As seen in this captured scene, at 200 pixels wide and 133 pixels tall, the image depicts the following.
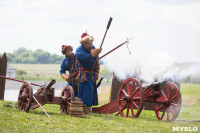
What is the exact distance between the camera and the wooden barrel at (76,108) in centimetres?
784

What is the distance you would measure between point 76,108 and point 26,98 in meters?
1.22

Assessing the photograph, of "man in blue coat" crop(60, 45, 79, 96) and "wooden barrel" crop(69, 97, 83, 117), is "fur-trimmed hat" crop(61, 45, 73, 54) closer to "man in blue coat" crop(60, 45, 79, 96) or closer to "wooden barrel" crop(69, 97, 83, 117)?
"man in blue coat" crop(60, 45, 79, 96)

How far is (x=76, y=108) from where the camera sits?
310 inches

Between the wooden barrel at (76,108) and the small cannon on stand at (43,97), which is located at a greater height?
the small cannon on stand at (43,97)

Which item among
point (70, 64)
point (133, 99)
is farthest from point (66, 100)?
point (133, 99)

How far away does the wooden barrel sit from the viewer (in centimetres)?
784

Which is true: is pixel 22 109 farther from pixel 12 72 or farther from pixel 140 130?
pixel 12 72

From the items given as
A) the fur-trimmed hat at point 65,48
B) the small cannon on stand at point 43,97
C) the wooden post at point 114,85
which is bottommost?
the small cannon on stand at point 43,97

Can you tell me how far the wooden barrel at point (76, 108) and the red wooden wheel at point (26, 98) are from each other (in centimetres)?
92

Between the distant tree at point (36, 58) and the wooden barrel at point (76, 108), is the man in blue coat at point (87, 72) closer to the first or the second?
the wooden barrel at point (76, 108)

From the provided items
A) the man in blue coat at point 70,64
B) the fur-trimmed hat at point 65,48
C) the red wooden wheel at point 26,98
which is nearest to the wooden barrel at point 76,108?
the red wooden wheel at point 26,98

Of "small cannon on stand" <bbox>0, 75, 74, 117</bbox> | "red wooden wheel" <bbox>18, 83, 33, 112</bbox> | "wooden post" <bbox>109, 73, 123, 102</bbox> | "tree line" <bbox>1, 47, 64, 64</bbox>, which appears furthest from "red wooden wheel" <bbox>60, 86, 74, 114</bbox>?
"tree line" <bbox>1, 47, 64, 64</bbox>

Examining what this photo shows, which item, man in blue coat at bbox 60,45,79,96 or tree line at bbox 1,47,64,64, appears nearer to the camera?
man in blue coat at bbox 60,45,79,96

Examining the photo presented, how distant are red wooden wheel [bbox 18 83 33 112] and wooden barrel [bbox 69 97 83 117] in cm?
92
